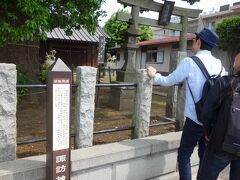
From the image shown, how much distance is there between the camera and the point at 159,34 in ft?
130

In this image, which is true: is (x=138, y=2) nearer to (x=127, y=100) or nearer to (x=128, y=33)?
(x=128, y=33)

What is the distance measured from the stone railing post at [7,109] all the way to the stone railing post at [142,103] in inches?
64.6

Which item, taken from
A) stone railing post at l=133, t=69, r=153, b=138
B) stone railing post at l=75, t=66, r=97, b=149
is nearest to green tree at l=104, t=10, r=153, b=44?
stone railing post at l=133, t=69, r=153, b=138

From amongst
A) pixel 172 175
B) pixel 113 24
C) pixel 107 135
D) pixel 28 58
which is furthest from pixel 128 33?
pixel 113 24

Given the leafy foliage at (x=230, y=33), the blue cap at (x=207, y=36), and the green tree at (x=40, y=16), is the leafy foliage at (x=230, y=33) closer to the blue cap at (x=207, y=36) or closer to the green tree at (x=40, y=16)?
the green tree at (x=40, y=16)

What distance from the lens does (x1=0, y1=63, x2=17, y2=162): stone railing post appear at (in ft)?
9.77

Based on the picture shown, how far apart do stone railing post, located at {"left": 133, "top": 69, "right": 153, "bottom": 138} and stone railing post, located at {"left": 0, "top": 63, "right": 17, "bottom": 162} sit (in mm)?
1642

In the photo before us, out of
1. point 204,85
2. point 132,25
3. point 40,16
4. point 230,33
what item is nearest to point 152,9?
point 132,25

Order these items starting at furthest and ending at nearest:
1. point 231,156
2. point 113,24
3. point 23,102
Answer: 1. point 113,24
2. point 23,102
3. point 231,156

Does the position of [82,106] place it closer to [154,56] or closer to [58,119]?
[58,119]

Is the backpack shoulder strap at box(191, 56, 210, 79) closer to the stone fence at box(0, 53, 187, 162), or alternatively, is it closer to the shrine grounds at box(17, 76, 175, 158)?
the stone fence at box(0, 53, 187, 162)

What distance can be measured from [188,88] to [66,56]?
17056mm

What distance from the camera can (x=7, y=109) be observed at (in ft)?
9.98

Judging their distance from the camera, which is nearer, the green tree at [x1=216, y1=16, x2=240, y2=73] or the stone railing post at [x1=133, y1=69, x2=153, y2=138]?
the stone railing post at [x1=133, y1=69, x2=153, y2=138]
